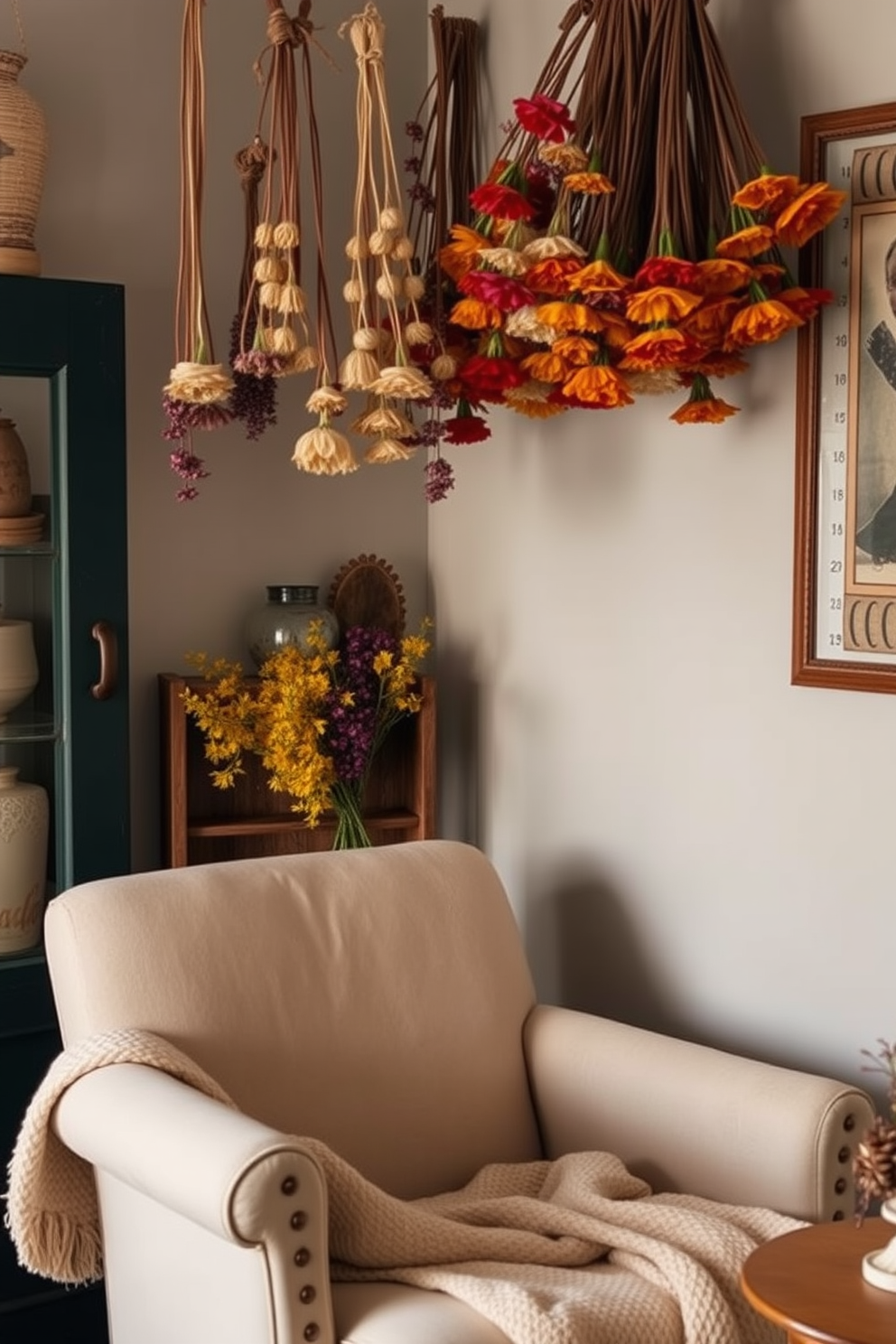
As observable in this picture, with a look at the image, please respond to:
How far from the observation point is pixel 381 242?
8.03ft

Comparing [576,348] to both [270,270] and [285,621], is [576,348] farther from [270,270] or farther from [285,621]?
[285,621]

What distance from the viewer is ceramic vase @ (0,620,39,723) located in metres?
2.57

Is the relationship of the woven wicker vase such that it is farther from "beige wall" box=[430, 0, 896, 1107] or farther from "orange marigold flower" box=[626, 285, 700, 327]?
"orange marigold flower" box=[626, 285, 700, 327]

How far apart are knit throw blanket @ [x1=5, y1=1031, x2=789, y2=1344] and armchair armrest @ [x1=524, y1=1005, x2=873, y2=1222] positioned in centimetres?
6

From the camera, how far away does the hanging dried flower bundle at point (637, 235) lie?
223cm

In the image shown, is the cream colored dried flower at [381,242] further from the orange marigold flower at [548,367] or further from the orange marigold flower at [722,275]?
the orange marigold flower at [722,275]

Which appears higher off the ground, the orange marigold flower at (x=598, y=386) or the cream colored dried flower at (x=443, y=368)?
the cream colored dried flower at (x=443, y=368)

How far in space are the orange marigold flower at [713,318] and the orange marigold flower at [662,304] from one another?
0.05m

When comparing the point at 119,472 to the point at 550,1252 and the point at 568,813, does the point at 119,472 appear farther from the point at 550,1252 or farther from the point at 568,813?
the point at 550,1252

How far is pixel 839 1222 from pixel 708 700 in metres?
0.91

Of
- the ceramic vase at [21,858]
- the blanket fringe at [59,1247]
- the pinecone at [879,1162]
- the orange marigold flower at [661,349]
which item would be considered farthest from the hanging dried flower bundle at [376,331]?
the pinecone at [879,1162]

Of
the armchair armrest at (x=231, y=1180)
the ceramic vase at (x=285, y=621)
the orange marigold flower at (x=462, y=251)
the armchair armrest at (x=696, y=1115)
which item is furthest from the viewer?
the ceramic vase at (x=285, y=621)

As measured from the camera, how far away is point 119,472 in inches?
103

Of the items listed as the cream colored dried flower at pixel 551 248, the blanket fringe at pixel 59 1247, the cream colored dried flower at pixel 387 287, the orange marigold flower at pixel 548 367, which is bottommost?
the blanket fringe at pixel 59 1247
